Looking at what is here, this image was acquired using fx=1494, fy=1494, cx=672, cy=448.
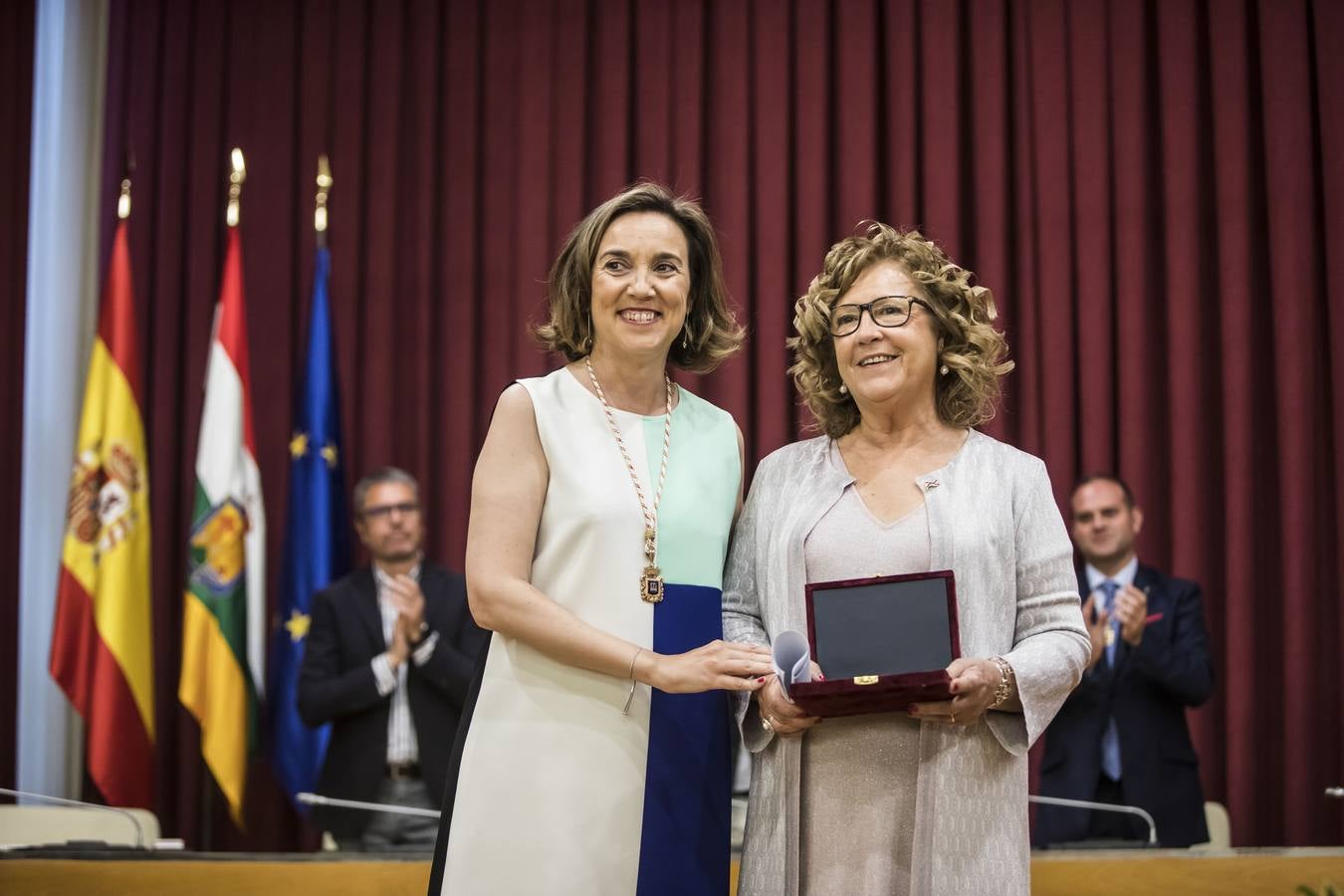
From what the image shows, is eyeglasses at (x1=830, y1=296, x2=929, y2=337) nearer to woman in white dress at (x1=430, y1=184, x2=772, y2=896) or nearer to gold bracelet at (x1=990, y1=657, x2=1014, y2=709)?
woman in white dress at (x1=430, y1=184, x2=772, y2=896)

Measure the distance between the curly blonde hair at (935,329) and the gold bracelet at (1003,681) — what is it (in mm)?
417

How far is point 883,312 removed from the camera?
2.22 metres

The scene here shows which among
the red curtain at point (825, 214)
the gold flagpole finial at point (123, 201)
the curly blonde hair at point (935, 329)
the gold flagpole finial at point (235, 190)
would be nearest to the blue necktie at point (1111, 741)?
the red curtain at point (825, 214)

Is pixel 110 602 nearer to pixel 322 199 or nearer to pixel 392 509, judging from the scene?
pixel 392 509

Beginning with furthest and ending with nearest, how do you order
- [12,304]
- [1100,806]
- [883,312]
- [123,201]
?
[12,304], [123,201], [1100,806], [883,312]

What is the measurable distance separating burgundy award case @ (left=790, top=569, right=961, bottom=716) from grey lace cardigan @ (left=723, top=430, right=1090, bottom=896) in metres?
0.14

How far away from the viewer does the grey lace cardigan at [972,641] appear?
2039mm

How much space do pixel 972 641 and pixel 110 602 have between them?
4.04 meters

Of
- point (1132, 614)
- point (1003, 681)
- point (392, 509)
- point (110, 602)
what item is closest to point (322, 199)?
point (392, 509)

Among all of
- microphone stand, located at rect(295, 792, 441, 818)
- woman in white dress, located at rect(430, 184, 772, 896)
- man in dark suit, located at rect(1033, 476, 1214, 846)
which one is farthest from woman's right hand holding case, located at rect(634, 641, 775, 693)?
man in dark suit, located at rect(1033, 476, 1214, 846)

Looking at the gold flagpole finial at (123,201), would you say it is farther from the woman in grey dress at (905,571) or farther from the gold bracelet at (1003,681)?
the gold bracelet at (1003,681)

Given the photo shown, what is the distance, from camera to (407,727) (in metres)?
4.67

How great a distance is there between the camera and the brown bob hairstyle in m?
2.34

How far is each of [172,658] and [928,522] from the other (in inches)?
174
